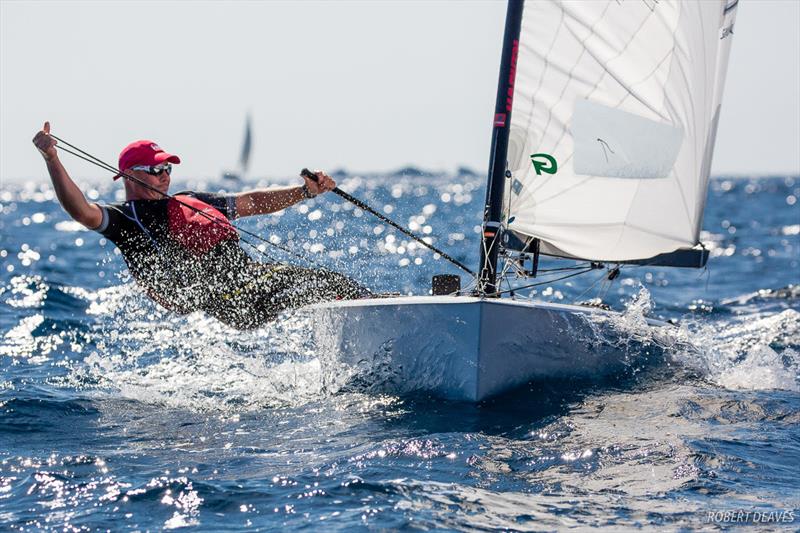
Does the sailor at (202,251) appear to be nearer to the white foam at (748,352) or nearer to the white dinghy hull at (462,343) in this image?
the white dinghy hull at (462,343)

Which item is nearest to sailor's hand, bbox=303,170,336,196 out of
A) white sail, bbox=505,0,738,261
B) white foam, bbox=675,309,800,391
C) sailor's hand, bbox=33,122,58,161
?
white sail, bbox=505,0,738,261

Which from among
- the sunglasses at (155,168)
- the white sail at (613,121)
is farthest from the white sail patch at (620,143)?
the sunglasses at (155,168)

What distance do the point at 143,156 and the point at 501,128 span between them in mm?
1932

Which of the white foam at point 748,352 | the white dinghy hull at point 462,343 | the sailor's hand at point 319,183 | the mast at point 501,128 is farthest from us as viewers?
the white foam at point 748,352

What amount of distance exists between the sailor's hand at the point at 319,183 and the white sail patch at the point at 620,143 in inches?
53.6

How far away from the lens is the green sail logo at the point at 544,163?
534 centimetres

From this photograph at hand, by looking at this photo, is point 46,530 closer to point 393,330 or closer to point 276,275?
point 393,330

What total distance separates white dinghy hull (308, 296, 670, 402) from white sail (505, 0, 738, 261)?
68 centimetres

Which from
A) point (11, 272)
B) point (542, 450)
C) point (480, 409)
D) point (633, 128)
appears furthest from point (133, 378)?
point (11, 272)

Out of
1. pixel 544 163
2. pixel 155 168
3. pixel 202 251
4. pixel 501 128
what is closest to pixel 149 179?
pixel 155 168

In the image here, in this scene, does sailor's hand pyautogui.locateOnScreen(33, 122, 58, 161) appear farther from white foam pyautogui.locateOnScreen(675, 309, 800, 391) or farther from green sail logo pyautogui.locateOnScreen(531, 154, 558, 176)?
white foam pyautogui.locateOnScreen(675, 309, 800, 391)

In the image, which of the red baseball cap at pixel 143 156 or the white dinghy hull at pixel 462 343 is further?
the red baseball cap at pixel 143 156

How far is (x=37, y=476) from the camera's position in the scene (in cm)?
380

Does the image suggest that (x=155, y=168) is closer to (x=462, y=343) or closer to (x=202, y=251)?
(x=202, y=251)
